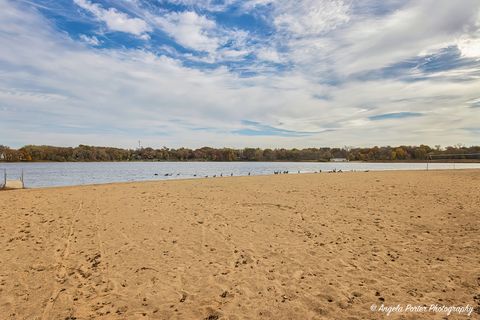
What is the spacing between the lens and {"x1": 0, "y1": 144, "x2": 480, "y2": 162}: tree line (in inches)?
5418

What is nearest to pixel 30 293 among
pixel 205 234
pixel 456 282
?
pixel 205 234

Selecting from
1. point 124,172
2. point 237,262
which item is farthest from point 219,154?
point 237,262

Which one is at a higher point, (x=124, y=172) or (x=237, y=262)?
(x=237, y=262)

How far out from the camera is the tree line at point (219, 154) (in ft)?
452

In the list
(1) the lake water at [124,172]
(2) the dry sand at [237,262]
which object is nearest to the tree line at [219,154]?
(1) the lake water at [124,172]

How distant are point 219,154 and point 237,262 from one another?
574 ft

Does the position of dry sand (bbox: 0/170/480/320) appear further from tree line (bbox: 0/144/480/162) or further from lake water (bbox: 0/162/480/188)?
tree line (bbox: 0/144/480/162)

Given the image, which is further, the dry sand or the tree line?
the tree line

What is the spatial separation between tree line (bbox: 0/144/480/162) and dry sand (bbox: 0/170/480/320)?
454ft

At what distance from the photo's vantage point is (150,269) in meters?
6.78

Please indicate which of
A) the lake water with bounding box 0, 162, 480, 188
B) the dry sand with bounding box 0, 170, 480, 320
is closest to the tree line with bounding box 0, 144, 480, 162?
the lake water with bounding box 0, 162, 480, 188

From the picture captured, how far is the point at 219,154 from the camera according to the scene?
18150cm

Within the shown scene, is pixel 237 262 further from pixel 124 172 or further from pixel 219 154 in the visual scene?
pixel 219 154

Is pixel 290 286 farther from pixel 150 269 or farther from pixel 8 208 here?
pixel 8 208
